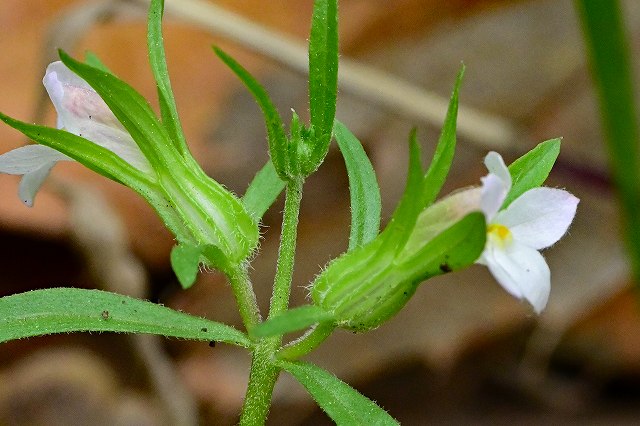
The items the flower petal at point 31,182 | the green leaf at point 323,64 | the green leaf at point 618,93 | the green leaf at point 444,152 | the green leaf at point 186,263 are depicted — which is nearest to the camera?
the green leaf at point 186,263

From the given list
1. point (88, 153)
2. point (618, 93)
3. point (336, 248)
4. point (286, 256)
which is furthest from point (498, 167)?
point (336, 248)

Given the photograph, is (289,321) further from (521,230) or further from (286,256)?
(521,230)

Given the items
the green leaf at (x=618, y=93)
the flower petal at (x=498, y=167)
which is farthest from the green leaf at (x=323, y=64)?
the green leaf at (x=618, y=93)

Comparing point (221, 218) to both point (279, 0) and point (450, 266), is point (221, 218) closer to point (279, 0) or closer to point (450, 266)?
point (450, 266)

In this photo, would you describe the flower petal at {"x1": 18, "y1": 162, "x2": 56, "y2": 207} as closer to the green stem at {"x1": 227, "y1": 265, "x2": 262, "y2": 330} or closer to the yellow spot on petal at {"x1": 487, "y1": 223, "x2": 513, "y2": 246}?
the green stem at {"x1": 227, "y1": 265, "x2": 262, "y2": 330}

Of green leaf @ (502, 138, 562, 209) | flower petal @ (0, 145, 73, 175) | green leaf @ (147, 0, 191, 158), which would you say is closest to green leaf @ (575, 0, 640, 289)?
green leaf @ (502, 138, 562, 209)

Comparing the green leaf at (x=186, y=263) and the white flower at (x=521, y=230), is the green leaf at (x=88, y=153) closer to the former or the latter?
the green leaf at (x=186, y=263)
